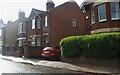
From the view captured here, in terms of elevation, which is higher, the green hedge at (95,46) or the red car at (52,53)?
the green hedge at (95,46)

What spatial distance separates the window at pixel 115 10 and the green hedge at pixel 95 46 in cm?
430

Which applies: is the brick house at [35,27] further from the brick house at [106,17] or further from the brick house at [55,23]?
the brick house at [106,17]

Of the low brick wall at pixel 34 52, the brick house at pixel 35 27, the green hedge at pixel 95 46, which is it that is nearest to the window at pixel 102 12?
the green hedge at pixel 95 46

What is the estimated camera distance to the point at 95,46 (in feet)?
56.9

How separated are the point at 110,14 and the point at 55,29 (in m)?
14.2

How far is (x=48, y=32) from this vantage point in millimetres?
33688

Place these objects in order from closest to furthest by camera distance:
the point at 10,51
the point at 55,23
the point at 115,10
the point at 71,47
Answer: the point at 71,47 → the point at 115,10 → the point at 55,23 → the point at 10,51

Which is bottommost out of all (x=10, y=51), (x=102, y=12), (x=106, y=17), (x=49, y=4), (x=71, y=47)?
(x=10, y=51)

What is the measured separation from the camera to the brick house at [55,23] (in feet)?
111

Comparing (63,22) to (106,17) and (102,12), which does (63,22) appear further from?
(106,17)

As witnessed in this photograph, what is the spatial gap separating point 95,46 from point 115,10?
17.9ft

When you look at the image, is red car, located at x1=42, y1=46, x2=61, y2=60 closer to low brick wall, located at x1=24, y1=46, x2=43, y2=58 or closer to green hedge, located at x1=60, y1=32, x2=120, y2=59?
green hedge, located at x1=60, y1=32, x2=120, y2=59

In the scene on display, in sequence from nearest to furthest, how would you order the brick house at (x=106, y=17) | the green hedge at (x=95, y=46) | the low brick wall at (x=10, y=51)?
the green hedge at (x=95, y=46) < the brick house at (x=106, y=17) < the low brick wall at (x=10, y=51)

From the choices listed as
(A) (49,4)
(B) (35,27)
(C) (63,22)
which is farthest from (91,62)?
Answer: (A) (49,4)
